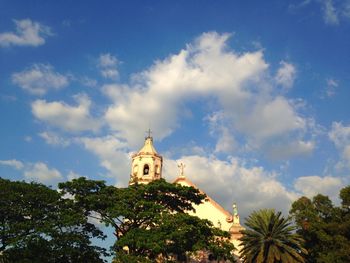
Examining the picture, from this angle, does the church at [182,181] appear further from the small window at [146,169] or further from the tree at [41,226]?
the tree at [41,226]

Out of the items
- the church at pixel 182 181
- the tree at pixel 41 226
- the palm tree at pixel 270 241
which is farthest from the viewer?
the church at pixel 182 181

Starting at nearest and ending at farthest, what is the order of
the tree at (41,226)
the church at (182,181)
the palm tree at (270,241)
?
the tree at (41,226)
the palm tree at (270,241)
the church at (182,181)

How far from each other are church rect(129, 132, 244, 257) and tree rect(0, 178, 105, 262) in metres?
14.9

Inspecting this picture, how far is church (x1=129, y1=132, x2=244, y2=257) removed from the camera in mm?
41969

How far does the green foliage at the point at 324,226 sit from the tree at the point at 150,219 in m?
9.67

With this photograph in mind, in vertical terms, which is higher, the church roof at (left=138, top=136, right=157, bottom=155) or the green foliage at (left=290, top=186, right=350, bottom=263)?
the church roof at (left=138, top=136, right=157, bottom=155)

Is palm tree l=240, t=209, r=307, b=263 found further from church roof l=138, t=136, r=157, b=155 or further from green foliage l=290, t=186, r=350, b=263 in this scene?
church roof l=138, t=136, r=157, b=155

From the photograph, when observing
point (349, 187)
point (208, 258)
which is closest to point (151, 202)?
point (208, 258)

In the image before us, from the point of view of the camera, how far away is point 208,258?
38.2 metres

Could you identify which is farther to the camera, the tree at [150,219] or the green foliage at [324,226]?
the green foliage at [324,226]

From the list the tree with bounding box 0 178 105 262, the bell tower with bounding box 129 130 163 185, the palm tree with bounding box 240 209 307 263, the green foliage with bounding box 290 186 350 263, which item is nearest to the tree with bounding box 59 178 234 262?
the tree with bounding box 0 178 105 262

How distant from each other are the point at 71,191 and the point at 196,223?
9239 mm

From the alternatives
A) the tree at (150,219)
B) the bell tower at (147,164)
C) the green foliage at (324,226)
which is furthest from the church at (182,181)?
the tree at (150,219)

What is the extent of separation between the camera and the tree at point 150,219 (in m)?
25.0
